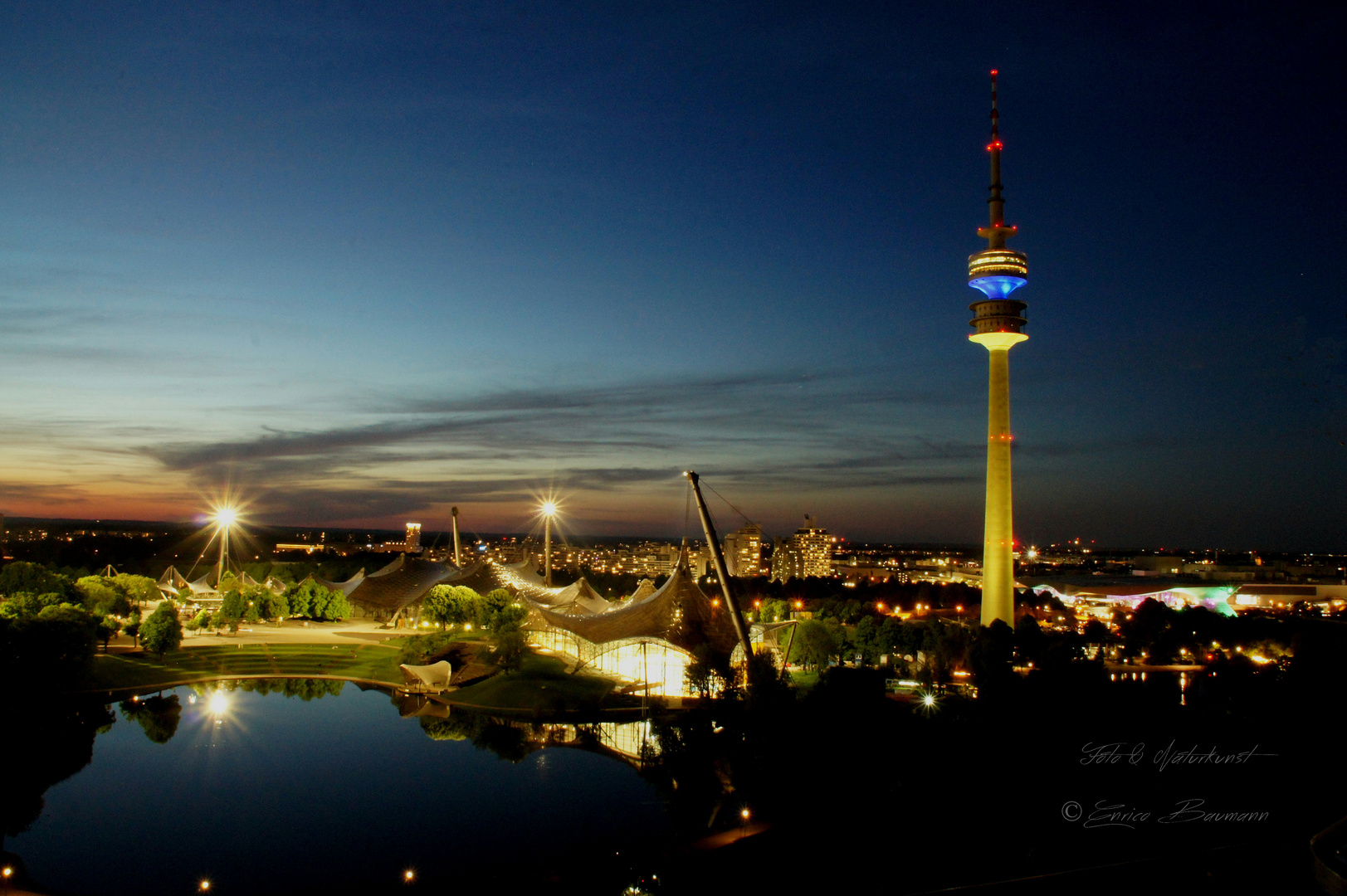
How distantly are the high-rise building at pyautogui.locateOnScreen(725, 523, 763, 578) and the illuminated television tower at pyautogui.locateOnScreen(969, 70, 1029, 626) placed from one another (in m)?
83.2

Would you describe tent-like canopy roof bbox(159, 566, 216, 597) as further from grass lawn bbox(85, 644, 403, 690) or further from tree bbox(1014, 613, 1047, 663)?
tree bbox(1014, 613, 1047, 663)

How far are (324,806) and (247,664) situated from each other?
19.5 meters

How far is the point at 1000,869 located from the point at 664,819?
8.18 metres

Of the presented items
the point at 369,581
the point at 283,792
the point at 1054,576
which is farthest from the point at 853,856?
the point at 1054,576

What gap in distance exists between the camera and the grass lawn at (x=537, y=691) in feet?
104

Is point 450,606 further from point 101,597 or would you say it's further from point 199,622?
point 101,597

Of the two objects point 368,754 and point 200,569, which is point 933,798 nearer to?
point 368,754

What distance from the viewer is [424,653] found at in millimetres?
37375

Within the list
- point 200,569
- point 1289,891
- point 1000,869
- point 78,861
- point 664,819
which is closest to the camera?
point 1289,891

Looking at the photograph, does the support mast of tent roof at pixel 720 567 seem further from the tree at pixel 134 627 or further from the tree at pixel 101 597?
the tree at pixel 101 597

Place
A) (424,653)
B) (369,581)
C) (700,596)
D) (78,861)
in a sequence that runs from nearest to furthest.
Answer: (78,861)
(424,653)
(700,596)
(369,581)

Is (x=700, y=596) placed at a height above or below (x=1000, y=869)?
above

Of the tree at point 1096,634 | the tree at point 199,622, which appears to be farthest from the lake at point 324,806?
the tree at point 1096,634

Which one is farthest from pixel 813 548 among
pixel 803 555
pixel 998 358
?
pixel 998 358
